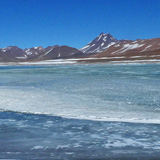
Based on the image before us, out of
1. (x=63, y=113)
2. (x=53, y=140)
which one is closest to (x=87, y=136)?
(x=53, y=140)

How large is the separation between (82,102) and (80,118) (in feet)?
7.82

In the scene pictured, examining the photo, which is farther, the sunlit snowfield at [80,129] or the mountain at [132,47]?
the mountain at [132,47]

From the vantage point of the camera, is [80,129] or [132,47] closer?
[80,129]

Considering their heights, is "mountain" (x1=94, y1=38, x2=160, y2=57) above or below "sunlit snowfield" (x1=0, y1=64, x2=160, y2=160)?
above

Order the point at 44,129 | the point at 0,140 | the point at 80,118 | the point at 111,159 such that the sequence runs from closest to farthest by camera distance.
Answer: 1. the point at 111,159
2. the point at 0,140
3. the point at 44,129
4. the point at 80,118

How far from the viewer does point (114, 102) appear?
9336mm

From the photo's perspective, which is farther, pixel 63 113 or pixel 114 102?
pixel 114 102

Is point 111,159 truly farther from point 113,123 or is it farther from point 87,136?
point 113,123

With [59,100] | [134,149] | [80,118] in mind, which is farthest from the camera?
[59,100]

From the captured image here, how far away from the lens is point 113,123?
257 inches

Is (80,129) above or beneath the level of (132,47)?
beneath

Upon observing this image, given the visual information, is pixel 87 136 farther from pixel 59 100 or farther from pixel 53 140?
pixel 59 100

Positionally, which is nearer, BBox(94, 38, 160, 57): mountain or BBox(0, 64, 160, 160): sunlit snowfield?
BBox(0, 64, 160, 160): sunlit snowfield

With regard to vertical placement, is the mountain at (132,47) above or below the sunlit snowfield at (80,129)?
above
